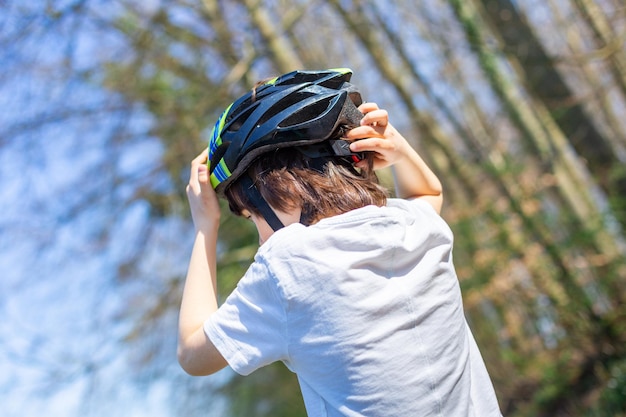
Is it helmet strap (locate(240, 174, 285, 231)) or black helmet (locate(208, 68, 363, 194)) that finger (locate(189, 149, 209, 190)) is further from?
helmet strap (locate(240, 174, 285, 231))

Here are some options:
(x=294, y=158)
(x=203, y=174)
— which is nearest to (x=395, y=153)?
(x=294, y=158)

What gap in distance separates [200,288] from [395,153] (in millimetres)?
726

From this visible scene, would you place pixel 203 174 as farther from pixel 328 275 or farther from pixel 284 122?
pixel 328 275

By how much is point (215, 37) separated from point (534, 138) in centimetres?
382

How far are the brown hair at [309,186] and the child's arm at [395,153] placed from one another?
3.9 inches

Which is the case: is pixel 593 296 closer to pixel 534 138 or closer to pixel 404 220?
pixel 534 138

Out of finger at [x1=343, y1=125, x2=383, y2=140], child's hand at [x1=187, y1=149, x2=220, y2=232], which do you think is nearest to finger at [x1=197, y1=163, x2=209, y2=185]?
child's hand at [x1=187, y1=149, x2=220, y2=232]

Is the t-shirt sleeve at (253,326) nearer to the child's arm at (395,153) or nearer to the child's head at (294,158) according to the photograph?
the child's head at (294,158)

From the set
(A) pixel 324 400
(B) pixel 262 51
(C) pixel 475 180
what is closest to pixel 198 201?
(A) pixel 324 400

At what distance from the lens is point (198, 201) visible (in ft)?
6.41

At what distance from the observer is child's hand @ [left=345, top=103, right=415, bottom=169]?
1.88 metres

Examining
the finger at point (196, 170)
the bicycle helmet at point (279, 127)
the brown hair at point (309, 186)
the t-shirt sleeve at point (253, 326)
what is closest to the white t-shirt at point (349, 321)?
the t-shirt sleeve at point (253, 326)

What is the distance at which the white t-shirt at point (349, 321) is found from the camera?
1.53m

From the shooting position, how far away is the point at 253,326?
1.57 meters
